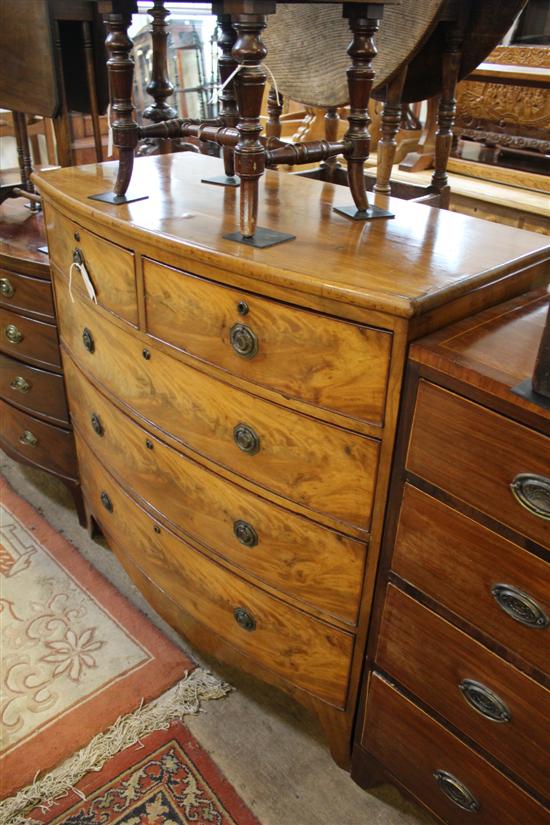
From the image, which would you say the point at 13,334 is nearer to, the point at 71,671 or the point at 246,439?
the point at 71,671

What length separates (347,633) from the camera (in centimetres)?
135

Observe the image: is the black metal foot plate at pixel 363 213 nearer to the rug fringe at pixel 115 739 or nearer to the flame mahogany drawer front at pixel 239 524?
the flame mahogany drawer front at pixel 239 524

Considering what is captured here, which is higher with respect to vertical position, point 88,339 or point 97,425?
point 88,339

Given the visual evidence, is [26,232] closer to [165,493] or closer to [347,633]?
[165,493]

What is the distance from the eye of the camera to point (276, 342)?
3.82 ft

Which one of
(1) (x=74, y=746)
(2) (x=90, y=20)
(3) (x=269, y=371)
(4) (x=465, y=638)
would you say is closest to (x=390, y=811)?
(4) (x=465, y=638)

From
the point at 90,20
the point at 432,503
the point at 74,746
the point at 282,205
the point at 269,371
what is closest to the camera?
the point at 432,503

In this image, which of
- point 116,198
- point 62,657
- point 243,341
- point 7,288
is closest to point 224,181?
point 116,198

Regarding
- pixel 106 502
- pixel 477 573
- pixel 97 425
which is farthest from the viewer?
pixel 106 502

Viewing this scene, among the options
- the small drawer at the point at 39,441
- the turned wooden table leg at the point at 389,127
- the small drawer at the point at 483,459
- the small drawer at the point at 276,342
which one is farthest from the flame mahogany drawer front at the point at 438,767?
the turned wooden table leg at the point at 389,127

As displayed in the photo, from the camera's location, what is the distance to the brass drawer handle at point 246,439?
1.29 meters

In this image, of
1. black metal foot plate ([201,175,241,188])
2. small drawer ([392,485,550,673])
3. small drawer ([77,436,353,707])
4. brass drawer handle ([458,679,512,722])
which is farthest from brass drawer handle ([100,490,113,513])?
brass drawer handle ([458,679,512,722])

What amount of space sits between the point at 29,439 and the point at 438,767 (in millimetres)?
1714

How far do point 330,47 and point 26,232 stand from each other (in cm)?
116
